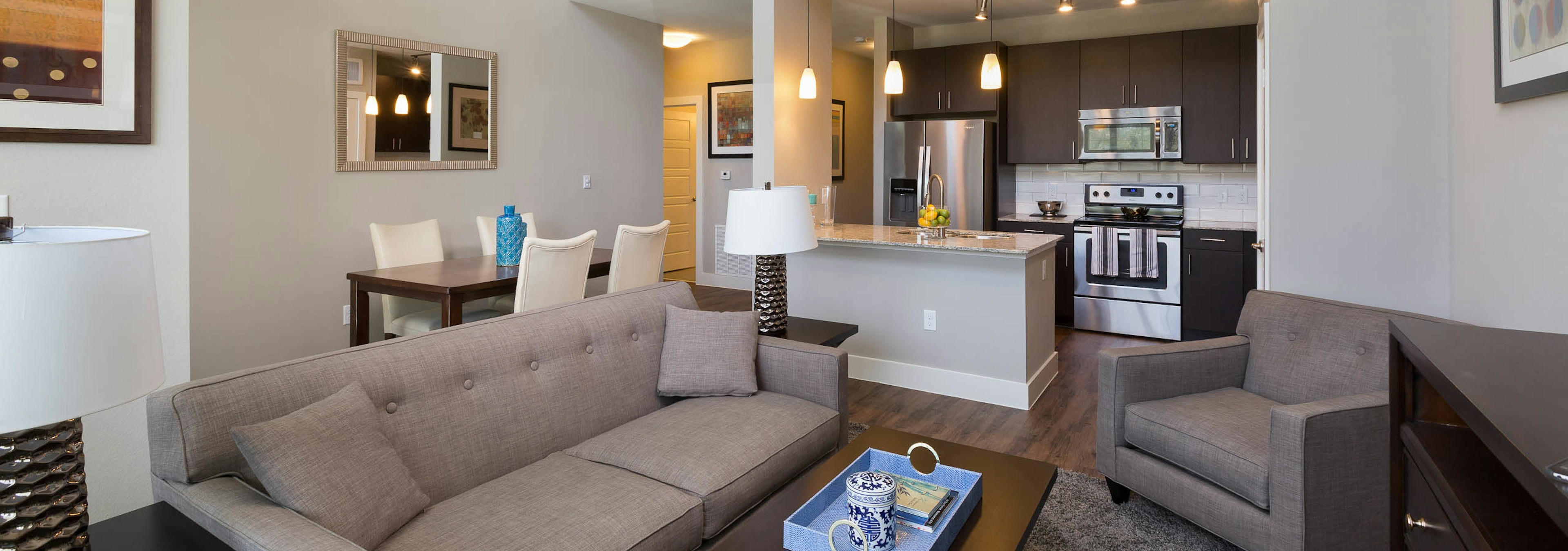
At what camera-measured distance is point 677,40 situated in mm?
7309

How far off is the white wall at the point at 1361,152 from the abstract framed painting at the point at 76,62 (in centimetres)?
350

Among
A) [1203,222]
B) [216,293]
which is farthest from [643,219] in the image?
[1203,222]

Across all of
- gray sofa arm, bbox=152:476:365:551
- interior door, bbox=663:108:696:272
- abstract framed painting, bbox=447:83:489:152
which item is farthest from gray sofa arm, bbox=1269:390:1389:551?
interior door, bbox=663:108:696:272

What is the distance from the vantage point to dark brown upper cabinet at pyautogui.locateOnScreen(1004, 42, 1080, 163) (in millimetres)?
5996

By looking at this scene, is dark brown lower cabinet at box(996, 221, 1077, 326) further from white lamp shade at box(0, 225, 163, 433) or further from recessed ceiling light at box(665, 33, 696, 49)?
white lamp shade at box(0, 225, 163, 433)

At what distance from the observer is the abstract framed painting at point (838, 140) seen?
781 centimetres

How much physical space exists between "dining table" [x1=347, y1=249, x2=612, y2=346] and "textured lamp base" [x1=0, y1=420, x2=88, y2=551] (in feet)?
6.92

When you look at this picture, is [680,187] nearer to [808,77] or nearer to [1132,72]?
[808,77]

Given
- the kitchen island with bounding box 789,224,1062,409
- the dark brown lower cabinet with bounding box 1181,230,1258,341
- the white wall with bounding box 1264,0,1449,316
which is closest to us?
the white wall with bounding box 1264,0,1449,316

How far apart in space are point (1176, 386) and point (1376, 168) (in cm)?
100

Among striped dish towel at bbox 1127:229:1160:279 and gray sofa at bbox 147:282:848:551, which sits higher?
striped dish towel at bbox 1127:229:1160:279

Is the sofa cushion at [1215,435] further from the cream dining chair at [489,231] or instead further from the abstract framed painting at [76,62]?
the cream dining chair at [489,231]

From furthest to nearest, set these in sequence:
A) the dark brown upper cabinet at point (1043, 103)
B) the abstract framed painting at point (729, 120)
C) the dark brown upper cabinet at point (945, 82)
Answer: the abstract framed painting at point (729, 120), the dark brown upper cabinet at point (945, 82), the dark brown upper cabinet at point (1043, 103)

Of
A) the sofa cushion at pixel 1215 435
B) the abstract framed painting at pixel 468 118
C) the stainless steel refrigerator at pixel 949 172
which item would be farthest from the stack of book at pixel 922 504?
the stainless steel refrigerator at pixel 949 172
